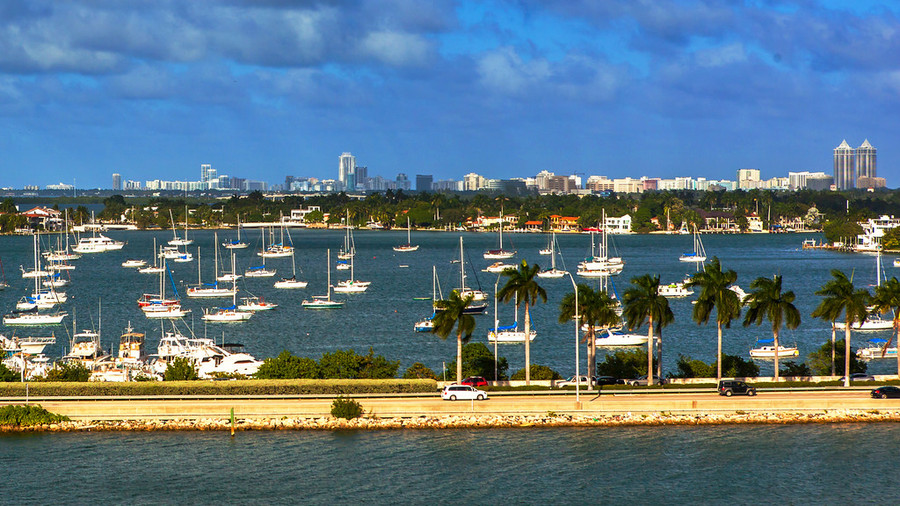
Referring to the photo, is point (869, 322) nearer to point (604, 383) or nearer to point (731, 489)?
point (604, 383)

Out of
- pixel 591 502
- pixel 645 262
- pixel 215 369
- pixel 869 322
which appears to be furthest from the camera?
pixel 645 262

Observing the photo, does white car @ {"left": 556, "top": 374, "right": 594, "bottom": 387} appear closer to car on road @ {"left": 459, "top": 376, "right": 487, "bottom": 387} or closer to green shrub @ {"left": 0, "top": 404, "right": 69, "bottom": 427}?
car on road @ {"left": 459, "top": 376, "right": 487, "bottom": 387}

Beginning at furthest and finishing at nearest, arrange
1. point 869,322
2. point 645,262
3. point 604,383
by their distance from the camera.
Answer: point 645,262, point 869,322, point 604,383

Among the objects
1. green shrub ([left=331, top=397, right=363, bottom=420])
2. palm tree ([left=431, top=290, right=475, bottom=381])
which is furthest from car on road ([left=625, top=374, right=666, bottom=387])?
green shrub ([left=331, top=397, right=363, bottom=420])

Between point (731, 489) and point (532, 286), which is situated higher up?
point (532, 286)

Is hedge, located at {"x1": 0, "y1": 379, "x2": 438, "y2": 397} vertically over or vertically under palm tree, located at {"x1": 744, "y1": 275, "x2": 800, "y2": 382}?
under

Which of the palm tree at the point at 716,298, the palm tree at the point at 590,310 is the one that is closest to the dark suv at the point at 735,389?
the palm tree at the point at 716,298

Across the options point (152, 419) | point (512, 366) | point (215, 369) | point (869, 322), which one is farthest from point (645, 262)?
point (152, 419)
